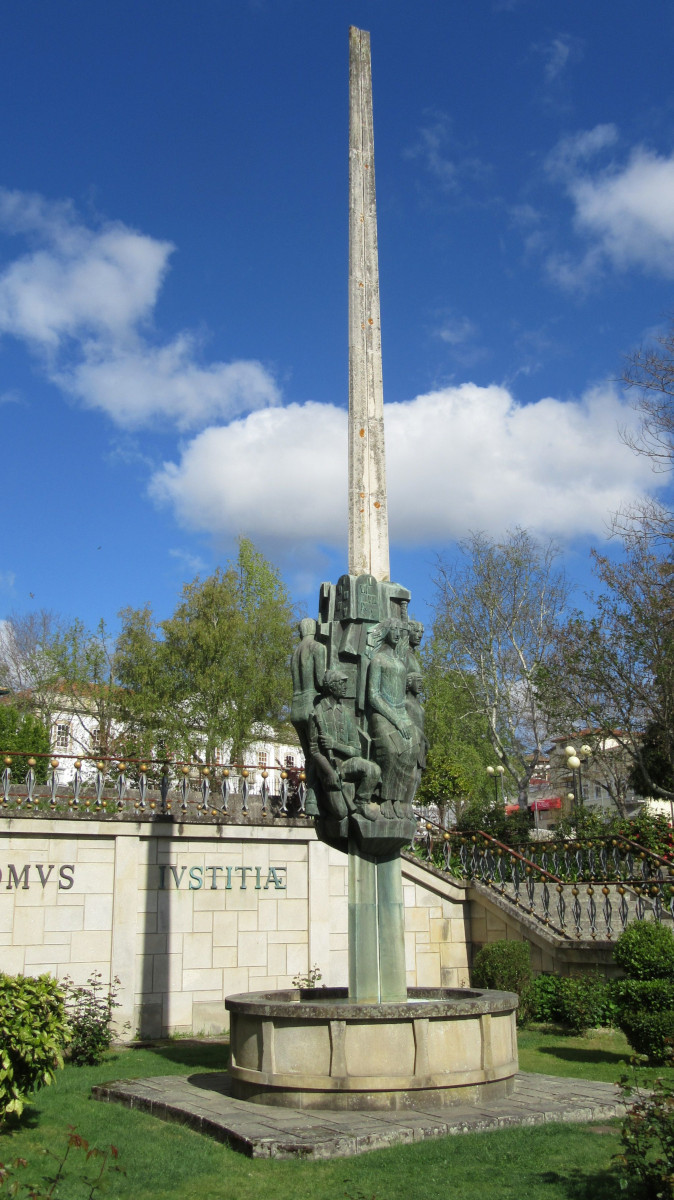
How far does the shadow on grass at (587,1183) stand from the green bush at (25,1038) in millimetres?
3817

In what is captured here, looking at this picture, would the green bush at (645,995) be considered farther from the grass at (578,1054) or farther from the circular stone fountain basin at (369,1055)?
the circular stone fountain basin at (369,1055)

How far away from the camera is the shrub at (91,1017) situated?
39.1ft

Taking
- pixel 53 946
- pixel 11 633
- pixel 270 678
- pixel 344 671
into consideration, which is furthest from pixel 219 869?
pixel 11 633

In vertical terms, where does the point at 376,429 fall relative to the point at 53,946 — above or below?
above

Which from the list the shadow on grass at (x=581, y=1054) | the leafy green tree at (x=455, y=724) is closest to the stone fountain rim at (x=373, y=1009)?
the shadow on grass at (x=581, y=1054)

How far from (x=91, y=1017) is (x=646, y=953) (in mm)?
7037

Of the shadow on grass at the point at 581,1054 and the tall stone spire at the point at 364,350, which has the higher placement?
→ the tall stone spire at the point at 364,350

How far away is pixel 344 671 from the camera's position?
9.91m

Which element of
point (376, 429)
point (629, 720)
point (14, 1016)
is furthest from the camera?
point (629, 720)

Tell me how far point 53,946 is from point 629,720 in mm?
18814

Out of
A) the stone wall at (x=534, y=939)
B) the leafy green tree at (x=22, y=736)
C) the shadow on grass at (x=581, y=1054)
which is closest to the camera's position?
the shadow on grass at (x=581, y=1054)

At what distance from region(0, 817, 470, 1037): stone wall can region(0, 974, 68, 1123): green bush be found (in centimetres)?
572

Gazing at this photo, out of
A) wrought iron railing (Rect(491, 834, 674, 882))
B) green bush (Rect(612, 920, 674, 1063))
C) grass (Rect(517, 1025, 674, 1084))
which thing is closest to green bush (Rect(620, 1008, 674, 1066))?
green bush (Rect(612, 920, 674, 1063))

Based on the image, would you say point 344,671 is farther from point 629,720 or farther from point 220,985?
point 629,720
